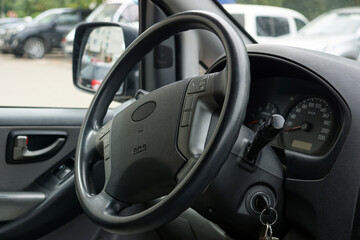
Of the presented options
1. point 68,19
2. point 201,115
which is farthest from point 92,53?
point 68,19

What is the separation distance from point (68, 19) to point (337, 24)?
2794 millimetres

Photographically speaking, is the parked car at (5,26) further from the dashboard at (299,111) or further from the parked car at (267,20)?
the dashboard at (299,111)

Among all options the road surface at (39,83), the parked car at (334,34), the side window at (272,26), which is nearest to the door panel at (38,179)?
the road surface at (39,83)

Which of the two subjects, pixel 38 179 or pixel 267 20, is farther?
pixel 267 20

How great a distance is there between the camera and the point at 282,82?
1438mm

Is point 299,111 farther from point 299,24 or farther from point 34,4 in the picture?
point 34,4

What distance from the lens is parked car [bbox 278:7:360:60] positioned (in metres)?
2.22

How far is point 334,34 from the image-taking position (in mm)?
2387

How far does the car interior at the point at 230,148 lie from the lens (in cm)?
101

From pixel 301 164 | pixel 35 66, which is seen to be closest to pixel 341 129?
pixel 301 164

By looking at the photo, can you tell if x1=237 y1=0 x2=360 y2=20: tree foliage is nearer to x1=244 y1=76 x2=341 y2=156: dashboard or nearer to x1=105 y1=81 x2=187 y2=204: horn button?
x1=244 y1=76 x2=341 y2=156: dashboard

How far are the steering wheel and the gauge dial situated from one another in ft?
1.15

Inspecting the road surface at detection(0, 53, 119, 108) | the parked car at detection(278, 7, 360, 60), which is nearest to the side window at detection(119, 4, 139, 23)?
the road surface at detection(0, 53, 119, 108)

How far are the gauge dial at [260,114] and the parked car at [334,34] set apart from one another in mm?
793
